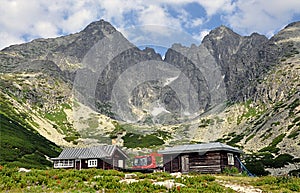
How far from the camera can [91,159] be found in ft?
178

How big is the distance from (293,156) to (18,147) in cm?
7160

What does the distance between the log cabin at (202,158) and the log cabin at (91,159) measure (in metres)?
12.2

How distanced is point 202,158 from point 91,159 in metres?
19.8

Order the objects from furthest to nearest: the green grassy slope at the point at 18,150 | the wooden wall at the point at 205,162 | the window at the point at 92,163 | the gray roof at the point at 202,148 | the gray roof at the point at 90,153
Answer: the green grassy slope at the point at 18,150, the gray roof at the point at 90,153, the window at the point at 92,163, the wooden wall at the point at 205,162, the gray roof at the point at 202,148

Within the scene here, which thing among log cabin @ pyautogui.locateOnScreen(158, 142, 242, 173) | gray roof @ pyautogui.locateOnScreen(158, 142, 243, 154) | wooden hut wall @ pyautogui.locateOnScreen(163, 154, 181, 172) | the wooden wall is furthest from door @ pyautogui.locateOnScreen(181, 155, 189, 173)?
gray roof @ pyautogui.locateOnScreen(158, 142, 243, 154)

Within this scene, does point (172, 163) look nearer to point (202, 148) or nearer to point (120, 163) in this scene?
point (202, 148)

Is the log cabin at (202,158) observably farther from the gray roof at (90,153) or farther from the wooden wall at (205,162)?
the gray roof at (90,153)

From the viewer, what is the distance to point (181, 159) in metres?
46.3

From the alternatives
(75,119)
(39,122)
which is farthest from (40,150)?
(75,119)

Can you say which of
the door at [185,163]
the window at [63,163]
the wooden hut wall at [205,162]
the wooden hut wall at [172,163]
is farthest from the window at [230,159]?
the window at [63,163]

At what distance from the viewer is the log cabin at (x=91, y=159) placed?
54.3m

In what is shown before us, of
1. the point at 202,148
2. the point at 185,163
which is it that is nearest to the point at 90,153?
the point at 185,163

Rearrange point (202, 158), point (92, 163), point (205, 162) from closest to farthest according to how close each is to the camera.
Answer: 1. point (205, 162)
2. point (202, 158)
3. point (92, 163)

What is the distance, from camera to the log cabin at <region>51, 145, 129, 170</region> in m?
54.3
